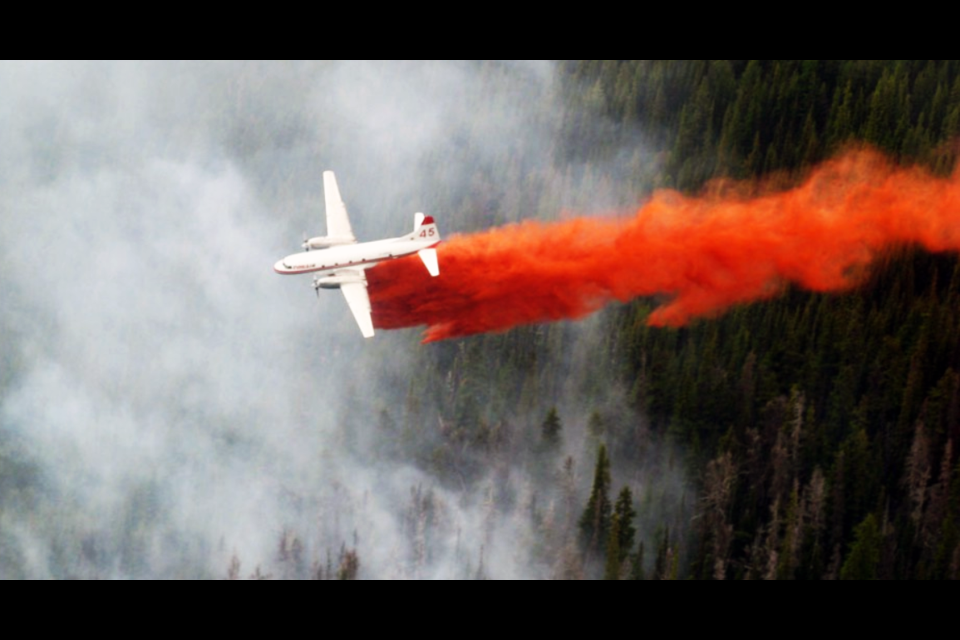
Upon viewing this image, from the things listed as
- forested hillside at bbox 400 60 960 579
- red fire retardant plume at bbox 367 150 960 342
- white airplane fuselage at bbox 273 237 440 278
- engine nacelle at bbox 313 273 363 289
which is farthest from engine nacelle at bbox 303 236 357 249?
forested hillside at bbox 400 60 960 579

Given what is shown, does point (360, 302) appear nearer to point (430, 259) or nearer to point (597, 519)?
point (430, 259)

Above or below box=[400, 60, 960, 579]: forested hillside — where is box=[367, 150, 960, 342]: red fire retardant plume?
above

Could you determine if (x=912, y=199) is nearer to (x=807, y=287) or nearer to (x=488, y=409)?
(x=807, y=287)

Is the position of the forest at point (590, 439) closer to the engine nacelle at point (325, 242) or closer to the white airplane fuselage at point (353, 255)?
the white airplane fuselage at point (353, 255)

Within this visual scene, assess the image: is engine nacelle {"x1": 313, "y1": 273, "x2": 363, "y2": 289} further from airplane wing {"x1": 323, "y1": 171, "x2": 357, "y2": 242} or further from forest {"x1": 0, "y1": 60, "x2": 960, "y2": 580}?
forest {"x1": 0, "y1": 60, "x2": 960, "y2": 580}

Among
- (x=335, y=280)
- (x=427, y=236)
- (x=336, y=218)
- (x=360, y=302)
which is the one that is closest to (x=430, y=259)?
(x=427, y=236)

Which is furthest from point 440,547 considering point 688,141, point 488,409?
point 688,141

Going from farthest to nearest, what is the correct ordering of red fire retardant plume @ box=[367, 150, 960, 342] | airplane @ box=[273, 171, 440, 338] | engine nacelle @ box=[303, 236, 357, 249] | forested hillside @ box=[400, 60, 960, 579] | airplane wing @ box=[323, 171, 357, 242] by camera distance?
forested hillside @ box=[400, 60, 960, 579] < red fire retardant plume @ box=[367, 150, 960, 342] < airplane wing @ box=[323, 171, 357, 242] < engine nacelle @ box=[303, 236, 357, 249] < airplane @ box=[273, 171, 440, 338]
